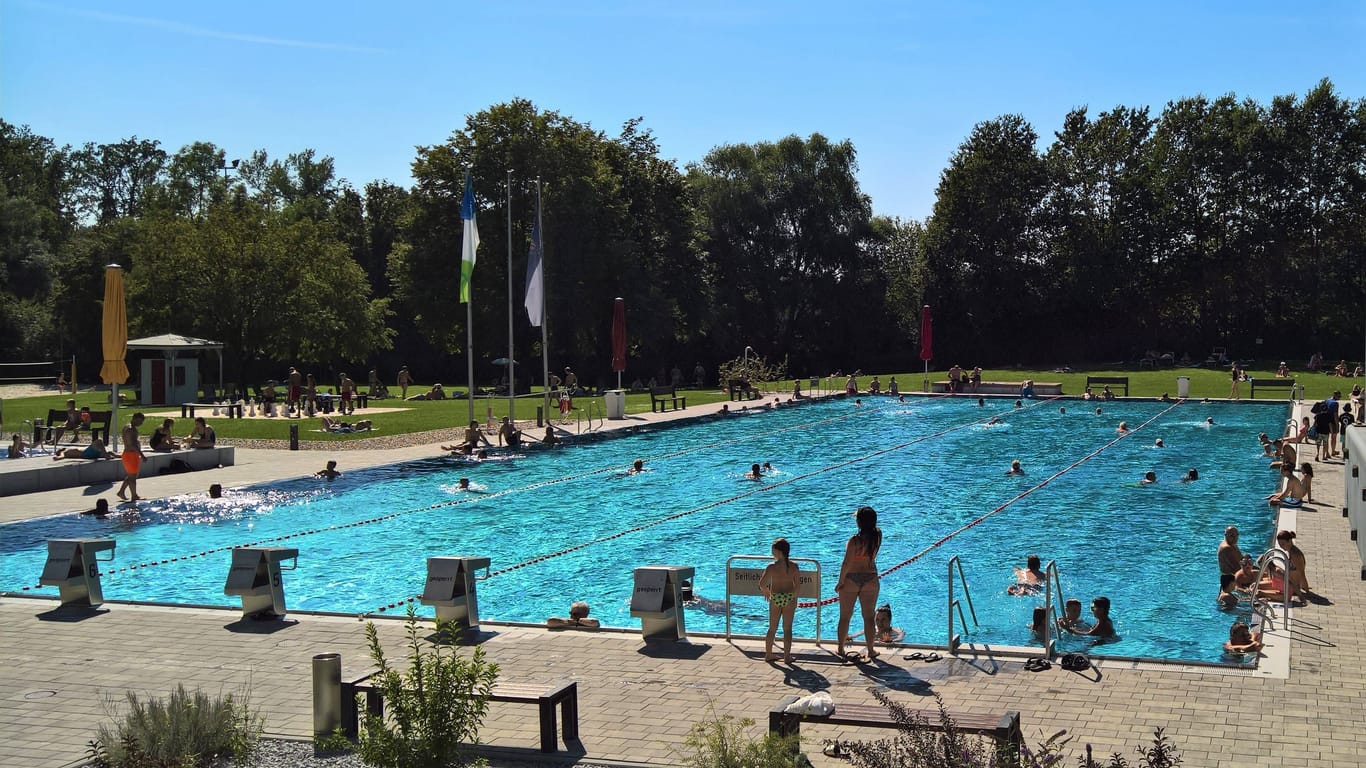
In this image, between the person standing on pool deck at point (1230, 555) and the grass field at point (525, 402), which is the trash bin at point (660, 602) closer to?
the person standing on pool deck at point (1230, 555)

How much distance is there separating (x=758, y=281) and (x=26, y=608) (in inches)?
2078

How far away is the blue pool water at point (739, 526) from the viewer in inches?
602

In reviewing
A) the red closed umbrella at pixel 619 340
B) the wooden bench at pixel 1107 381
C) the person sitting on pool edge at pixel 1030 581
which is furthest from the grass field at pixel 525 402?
the person sitting on pool edge at pixel 1030 581

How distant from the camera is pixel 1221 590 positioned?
47.3 ft

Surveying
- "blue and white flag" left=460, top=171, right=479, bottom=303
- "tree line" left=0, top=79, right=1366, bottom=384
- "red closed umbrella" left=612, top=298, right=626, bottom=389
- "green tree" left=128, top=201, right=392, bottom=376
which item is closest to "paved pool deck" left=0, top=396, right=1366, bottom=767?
"blue and white flag" left=460, top=171, right=479, bottom=303

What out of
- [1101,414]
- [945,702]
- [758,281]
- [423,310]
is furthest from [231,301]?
[945,702]

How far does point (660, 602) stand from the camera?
10.9 metres

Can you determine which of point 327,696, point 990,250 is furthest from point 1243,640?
point 990,250

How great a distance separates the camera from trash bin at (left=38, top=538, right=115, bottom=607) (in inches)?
496

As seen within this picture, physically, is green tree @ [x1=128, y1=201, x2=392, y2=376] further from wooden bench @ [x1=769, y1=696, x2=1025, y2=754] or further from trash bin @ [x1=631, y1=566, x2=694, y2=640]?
wooden bench @ [x1=769, y1=696, x2=1025, y2=754]

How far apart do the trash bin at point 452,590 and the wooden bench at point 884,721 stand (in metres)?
4.72

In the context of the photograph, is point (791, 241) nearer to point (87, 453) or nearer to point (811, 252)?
point (811, 252)

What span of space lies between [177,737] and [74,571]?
6.27 m

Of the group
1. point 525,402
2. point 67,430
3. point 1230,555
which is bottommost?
point 1230,555
